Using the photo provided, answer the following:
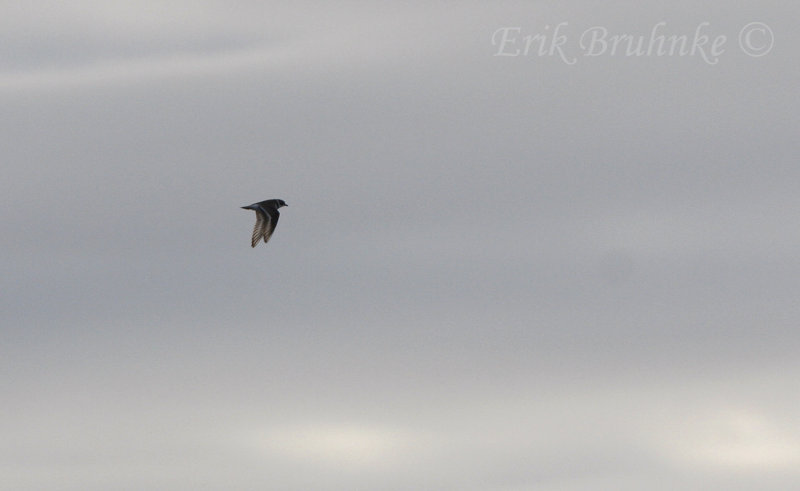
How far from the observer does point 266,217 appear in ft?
416

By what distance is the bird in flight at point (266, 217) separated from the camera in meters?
126

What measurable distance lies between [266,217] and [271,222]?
0.50 meters

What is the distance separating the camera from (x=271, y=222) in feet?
416

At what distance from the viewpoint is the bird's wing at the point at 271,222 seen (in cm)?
12606

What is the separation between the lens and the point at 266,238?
A: 412 ft

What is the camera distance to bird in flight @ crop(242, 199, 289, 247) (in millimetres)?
125875

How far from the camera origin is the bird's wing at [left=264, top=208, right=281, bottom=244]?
126m
